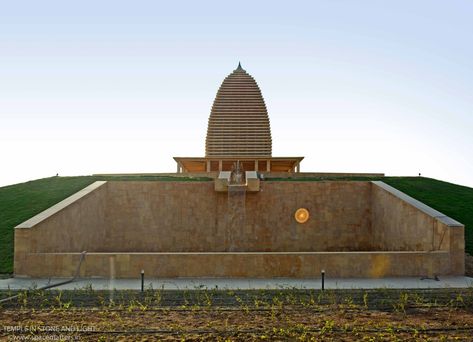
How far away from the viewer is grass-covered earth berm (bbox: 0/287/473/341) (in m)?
8.63

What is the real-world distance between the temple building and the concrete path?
3507cm

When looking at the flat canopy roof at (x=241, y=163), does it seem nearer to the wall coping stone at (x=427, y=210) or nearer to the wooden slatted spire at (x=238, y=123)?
the wooden slatted spire at (x=238, y=123)

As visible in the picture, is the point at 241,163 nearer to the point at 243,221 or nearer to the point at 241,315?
the point at 243,221

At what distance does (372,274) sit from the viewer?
14.7 metres

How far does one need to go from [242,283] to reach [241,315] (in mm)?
3575

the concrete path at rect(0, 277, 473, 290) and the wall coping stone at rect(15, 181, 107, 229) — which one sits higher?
the wall coping stone at rect(15, 181, 107, 229)

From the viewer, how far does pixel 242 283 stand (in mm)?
13555

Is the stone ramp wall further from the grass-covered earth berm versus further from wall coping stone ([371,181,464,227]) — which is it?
the grass-covered earth berm

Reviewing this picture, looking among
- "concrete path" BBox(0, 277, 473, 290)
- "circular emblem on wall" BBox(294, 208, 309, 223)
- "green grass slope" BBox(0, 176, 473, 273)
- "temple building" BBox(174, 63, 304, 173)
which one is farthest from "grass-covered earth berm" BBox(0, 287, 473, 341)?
"temple building" BBox(174, 63, 304, 173)

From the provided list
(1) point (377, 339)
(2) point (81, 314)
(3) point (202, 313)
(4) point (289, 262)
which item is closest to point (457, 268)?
(4) point (289, 262)

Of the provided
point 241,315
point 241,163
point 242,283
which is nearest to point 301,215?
point 242,283

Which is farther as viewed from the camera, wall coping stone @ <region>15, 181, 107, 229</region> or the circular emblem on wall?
the circular emblem on wall

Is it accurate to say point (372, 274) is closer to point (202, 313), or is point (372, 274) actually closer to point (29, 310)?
point (202, 313)

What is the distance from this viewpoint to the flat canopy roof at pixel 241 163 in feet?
148
